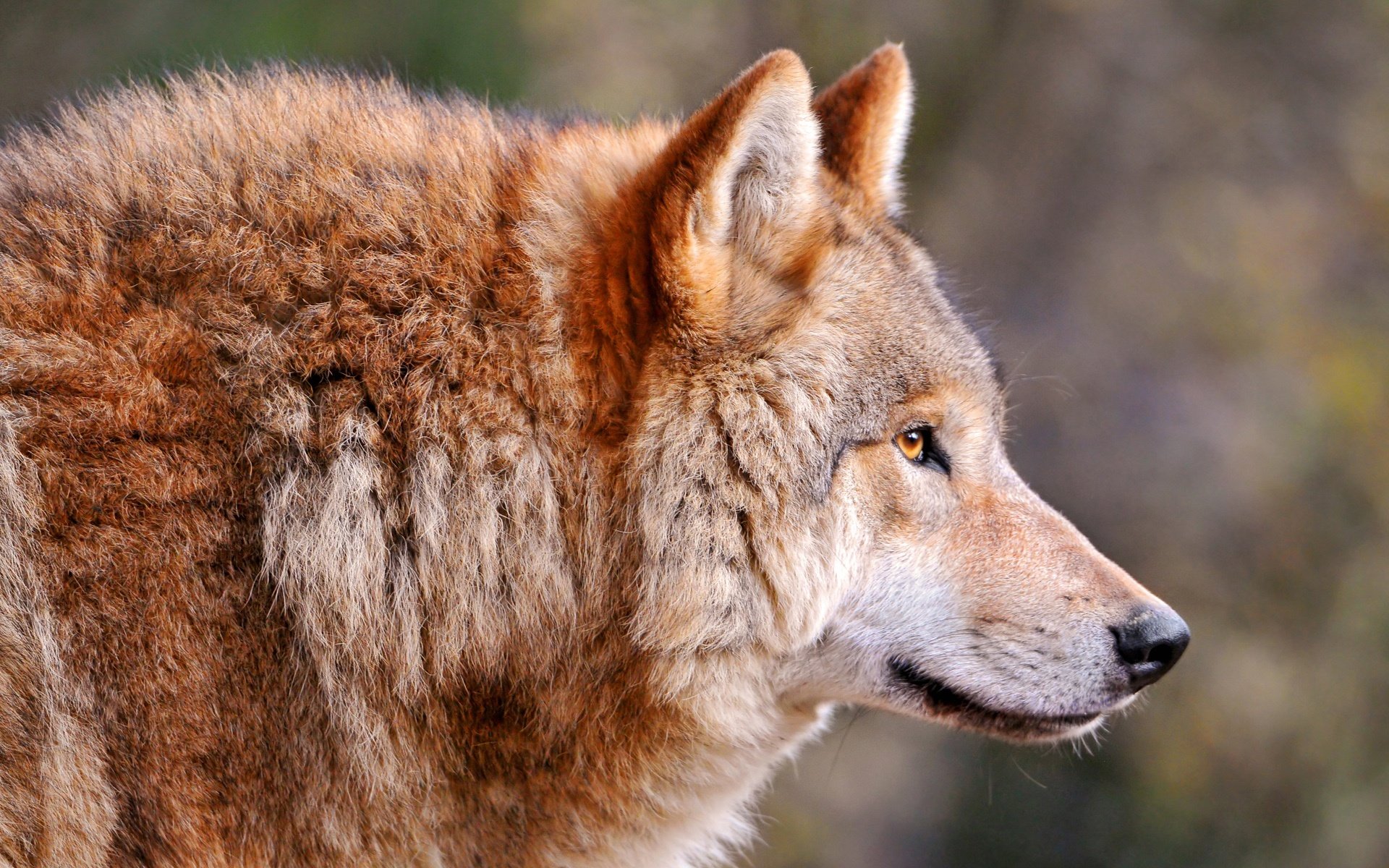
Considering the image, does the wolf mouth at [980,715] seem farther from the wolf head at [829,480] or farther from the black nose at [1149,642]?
the black nose at [1149,642]

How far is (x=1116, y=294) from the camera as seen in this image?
7508 millimetres

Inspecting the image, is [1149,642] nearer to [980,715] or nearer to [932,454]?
[980,715]

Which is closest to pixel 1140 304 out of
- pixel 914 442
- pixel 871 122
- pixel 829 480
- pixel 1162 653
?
pixel 871 122

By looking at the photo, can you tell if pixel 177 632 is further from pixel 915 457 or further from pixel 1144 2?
pixel 1144 2

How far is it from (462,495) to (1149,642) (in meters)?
1.69

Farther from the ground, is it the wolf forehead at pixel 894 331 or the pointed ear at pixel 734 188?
the pointed ear at pixel 734 188

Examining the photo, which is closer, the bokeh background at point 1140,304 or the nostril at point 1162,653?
the nostril at point 1162,653

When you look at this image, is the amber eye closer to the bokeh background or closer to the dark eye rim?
the dark eye rim

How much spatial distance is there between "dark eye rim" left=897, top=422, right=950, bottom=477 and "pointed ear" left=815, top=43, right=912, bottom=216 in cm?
76

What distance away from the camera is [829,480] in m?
2.72

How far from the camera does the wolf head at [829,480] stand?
2.58 metres

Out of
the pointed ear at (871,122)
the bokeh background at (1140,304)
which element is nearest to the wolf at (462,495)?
the pointed ear at (871,122)

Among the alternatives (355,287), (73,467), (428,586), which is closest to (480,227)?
(355,287)

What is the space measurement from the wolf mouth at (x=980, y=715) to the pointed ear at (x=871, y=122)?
1.32m
